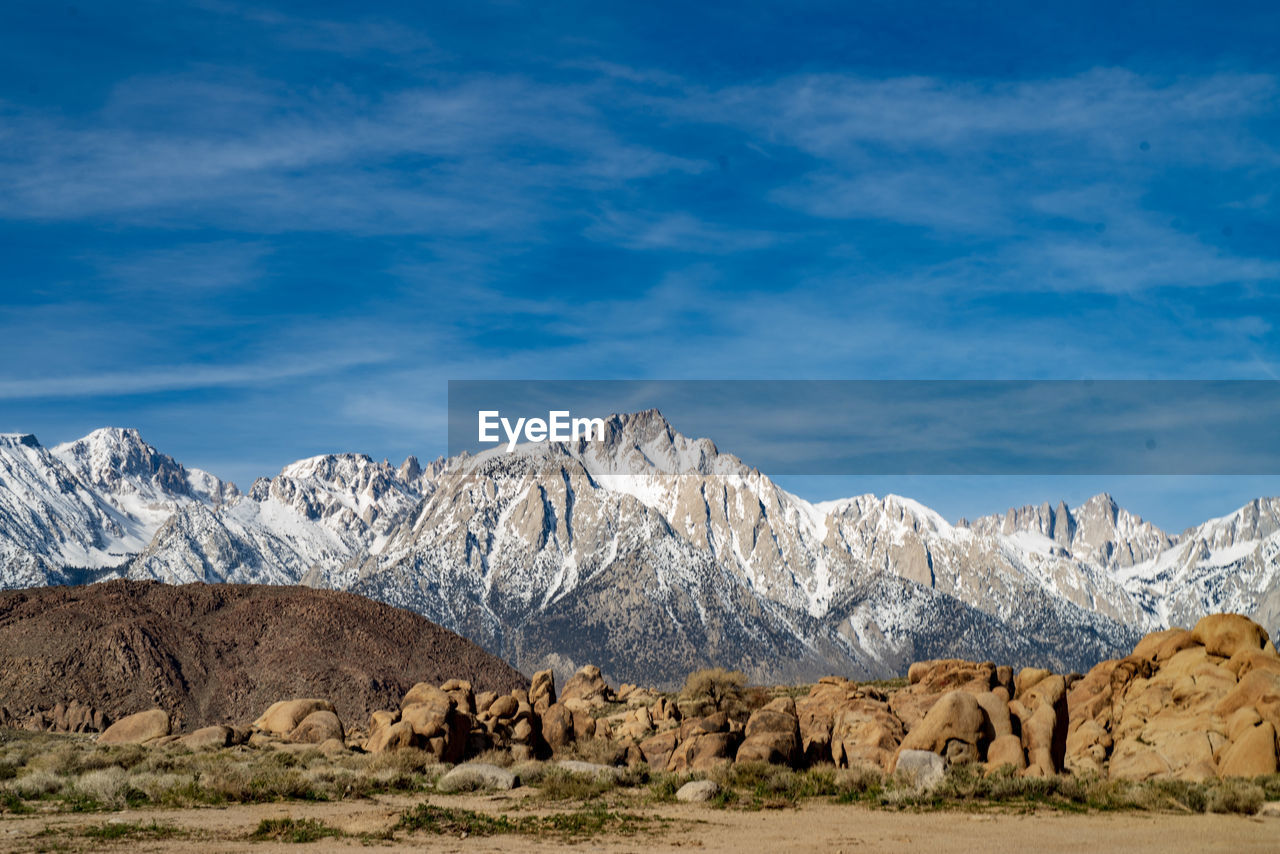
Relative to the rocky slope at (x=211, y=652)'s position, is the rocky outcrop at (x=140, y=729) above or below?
below

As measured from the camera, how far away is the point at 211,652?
10575 centimetres

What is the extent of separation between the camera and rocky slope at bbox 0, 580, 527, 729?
9688 centimetres

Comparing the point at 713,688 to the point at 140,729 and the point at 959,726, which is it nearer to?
the point at 140,729

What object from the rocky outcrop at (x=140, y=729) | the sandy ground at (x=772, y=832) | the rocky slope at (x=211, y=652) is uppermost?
the rocky slope at (x=211, y=652)

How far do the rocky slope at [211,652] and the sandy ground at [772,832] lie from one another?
2518 inches

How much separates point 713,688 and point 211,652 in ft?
154

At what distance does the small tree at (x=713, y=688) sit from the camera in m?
84.9

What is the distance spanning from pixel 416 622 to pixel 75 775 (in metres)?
80.0

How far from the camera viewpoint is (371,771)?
1745 inches

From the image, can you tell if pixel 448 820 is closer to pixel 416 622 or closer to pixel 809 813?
pixel 809 813

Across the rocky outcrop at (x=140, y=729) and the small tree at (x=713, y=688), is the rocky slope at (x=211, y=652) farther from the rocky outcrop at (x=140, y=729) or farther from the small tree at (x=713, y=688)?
the small tree at (x=713, y=688)

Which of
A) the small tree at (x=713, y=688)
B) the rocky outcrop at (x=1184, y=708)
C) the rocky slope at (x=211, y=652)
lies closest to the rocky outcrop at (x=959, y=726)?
the rocky outcrop at (x=1184, y=708)

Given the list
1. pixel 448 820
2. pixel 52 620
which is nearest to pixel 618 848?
pixel 448 820

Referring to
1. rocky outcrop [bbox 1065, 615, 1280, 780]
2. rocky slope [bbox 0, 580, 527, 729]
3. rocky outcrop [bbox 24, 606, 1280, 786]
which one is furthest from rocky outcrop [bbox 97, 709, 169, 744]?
rocky outcrop [bbox 1065, 615, 1280, 780]
